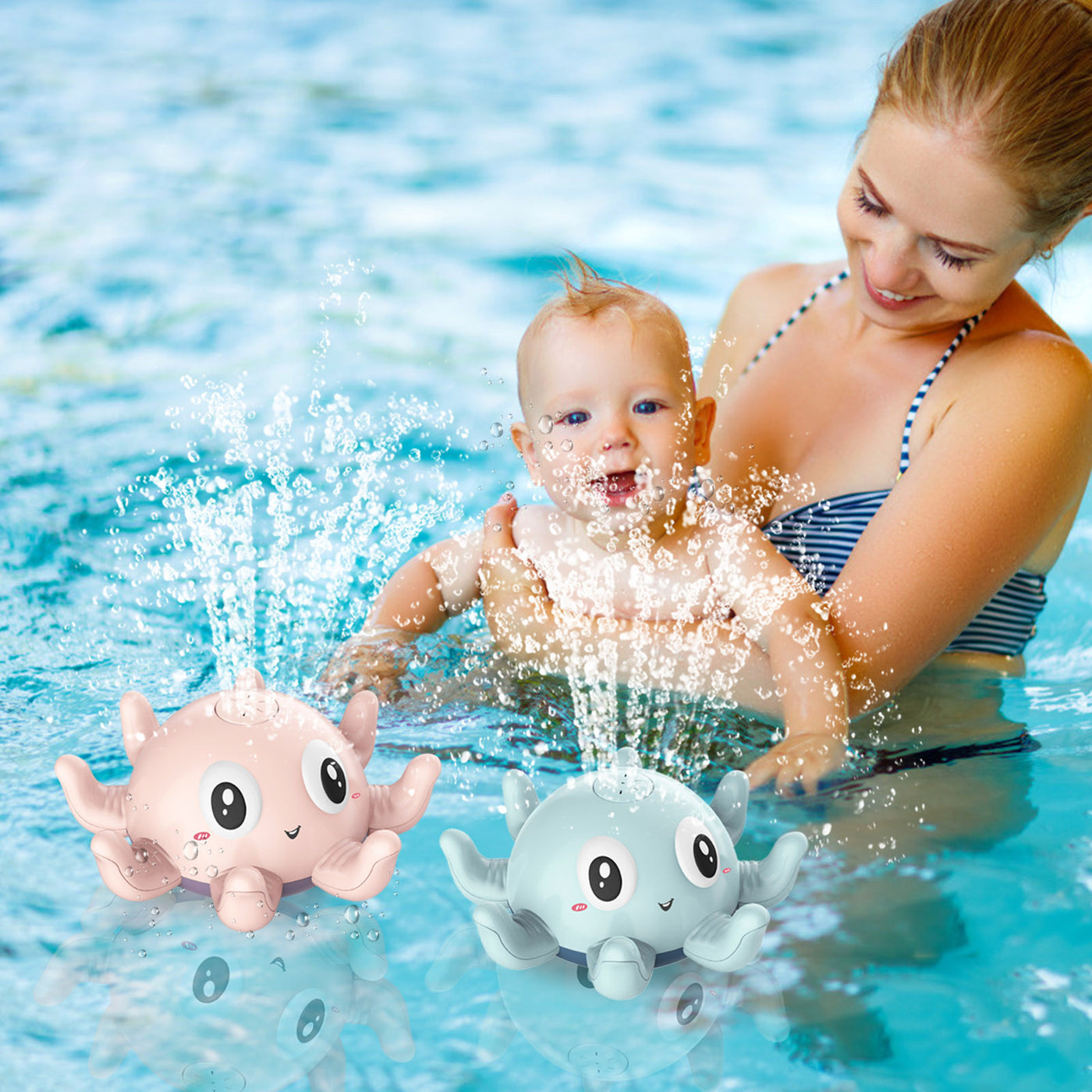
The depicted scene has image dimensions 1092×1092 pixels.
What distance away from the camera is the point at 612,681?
2.23 metres

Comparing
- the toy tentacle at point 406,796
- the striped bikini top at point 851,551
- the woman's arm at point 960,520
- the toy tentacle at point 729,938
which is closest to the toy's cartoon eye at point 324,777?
the toy tentacle at point 406,796

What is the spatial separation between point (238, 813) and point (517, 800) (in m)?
0.36

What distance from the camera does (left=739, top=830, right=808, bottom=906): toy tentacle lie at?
5.40 feet

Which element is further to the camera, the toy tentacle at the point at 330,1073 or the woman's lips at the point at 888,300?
the woman's lips at the point at 888,300

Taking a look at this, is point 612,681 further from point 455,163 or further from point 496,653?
point 455,163

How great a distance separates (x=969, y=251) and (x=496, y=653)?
3.36ft

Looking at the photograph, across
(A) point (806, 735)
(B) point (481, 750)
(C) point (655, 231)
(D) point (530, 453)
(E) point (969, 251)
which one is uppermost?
(E) point (969, 251)

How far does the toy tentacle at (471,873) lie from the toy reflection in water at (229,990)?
0.61ft

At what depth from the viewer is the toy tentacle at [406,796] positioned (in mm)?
1776

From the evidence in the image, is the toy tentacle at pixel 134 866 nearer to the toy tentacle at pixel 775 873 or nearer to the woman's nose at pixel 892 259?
the toy tentacle at pixel 775 873

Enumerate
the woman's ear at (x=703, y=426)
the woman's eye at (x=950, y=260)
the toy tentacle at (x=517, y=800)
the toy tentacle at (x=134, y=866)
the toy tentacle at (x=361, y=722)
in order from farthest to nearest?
the woman's ear at (x=703, y=426)
the woman's eye at (x=950, y=260)
the toy tentacle at (x=361, y=722)
the toy tentacle at (x=517, y=800)
the toy tentacle at (x=134, y=866)

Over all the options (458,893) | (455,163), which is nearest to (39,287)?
(455,163)

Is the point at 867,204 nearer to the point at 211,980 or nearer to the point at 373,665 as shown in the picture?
the point at 373,665

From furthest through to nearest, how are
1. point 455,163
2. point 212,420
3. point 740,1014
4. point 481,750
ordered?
point 455,163
point 212,420
point 481,750
point 740,1014
